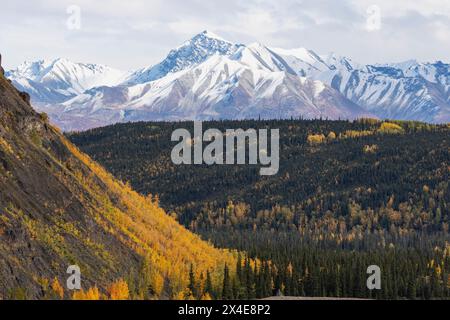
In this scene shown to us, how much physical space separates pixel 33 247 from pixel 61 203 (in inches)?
1135

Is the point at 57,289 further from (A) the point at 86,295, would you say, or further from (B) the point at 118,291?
(B) the point at 118,291


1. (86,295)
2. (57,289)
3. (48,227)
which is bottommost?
(86,295)

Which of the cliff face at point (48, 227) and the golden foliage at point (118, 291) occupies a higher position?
the cliff face at point (48, 227)

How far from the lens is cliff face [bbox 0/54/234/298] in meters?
139

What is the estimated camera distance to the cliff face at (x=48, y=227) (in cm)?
13862

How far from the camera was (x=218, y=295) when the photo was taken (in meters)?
186

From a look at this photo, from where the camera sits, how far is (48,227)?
514ft

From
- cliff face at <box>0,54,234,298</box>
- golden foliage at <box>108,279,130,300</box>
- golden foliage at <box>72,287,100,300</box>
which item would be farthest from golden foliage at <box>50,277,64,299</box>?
golden foliage at <box>108,279,130,300</box>

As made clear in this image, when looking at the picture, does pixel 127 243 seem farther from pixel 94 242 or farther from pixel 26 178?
pixel 26 178

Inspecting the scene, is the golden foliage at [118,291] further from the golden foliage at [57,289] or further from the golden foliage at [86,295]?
the golden foliage at [57,289]

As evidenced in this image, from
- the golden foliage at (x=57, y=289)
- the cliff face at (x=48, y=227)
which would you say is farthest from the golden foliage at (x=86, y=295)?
the cliff face at (x=48, y=227)

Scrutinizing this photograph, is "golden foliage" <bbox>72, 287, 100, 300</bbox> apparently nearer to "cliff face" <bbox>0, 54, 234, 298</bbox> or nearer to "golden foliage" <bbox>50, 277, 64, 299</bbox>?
"golden foliage" <bbox>50, 277, 64, 299</bbox>

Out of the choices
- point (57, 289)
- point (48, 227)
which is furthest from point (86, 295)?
point (48, 227)

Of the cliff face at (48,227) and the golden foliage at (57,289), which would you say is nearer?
the golden foliage at (57,289)
